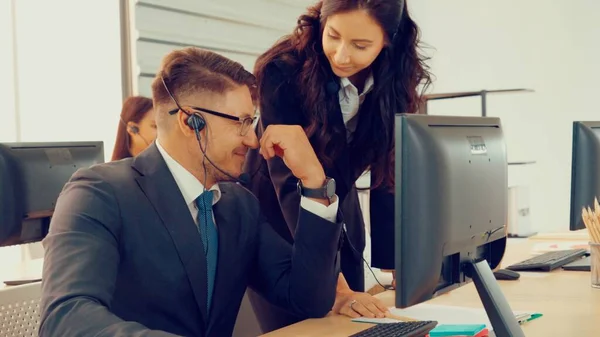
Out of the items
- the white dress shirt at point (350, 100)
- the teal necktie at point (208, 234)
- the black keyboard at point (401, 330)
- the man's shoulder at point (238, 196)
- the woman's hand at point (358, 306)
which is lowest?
the woman's hand at point (358, 306)

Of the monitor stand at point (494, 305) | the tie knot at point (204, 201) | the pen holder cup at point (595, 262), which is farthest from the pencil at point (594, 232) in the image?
the tie knot at point (204, 201)

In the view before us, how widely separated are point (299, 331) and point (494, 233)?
0.42 meters

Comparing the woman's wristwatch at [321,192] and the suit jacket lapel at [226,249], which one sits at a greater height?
the woman's wristwatch at [321,192]

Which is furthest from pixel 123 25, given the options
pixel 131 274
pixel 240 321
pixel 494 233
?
pixel 494 233

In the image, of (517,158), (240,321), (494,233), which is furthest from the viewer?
(517,158)

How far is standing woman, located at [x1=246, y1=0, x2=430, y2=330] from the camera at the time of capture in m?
1.69

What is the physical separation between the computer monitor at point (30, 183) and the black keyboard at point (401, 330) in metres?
1.09

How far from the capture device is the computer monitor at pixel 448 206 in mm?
1084

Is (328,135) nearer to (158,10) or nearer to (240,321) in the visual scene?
(240,321)

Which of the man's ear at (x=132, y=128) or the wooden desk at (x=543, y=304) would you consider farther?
the man's ear at (x=132, y=128)

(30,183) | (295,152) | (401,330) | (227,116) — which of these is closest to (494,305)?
(401,330)

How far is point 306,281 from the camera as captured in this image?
1.50m

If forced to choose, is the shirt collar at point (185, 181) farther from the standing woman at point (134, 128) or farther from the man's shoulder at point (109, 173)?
the standing woman at point (134, 128)

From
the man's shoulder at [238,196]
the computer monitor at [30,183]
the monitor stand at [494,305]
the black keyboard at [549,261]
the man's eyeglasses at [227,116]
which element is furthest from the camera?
A: the black keyboard at [549,261]
